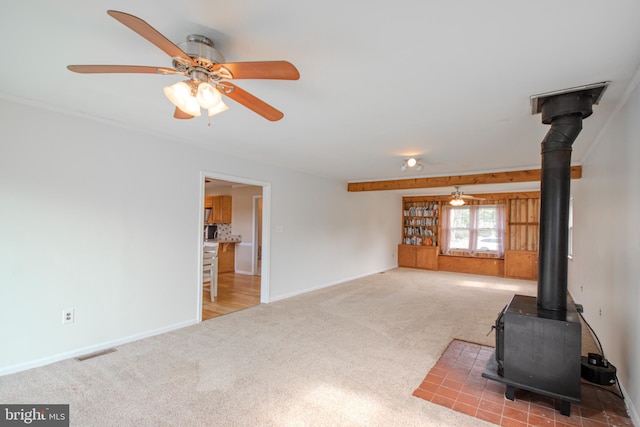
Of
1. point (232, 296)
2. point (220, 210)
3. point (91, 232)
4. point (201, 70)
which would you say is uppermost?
point (201, 70)

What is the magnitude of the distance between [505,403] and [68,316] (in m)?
3.76

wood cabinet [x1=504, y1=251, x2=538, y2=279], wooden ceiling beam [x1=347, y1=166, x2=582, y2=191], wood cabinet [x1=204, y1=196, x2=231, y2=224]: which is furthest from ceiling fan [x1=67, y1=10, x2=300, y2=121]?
wood cabinet [x1=504, y1=251, x2=538, y2=279]

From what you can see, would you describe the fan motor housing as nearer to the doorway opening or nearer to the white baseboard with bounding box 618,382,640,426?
the white baseboard with bounding box 618,382,640,426

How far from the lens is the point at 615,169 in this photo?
2670 mm

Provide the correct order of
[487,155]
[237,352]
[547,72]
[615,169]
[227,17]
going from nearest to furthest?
[227,17] < [547,72] < [615,169] < [237,352] < [487,155]

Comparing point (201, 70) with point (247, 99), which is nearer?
point (201, 70)

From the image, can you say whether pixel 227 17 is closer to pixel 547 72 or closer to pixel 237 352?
pixel 547 72

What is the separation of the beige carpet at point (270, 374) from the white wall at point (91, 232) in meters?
0.28

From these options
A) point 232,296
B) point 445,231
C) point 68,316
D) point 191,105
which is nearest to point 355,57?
point 191,105

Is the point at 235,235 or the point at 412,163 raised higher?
the point at 412,163

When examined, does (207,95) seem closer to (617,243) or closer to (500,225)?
(617,243)

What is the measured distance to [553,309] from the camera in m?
2.36

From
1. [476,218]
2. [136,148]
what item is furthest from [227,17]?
[476,218]

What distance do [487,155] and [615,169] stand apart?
156cm
